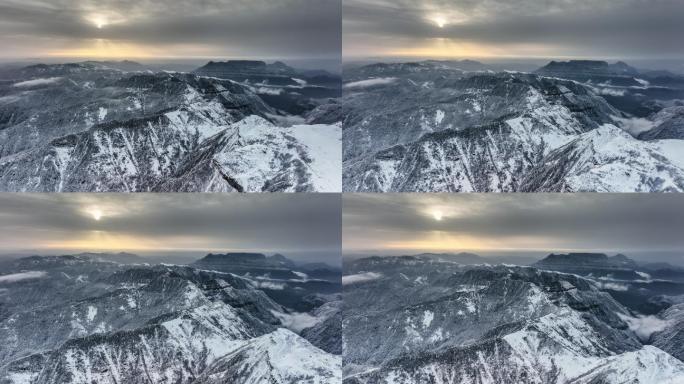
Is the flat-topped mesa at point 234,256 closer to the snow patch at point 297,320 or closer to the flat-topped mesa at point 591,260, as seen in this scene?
the snow patch at point 297,320

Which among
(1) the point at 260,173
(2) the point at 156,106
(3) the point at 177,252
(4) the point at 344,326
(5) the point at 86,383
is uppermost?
(2) the point at 156,106

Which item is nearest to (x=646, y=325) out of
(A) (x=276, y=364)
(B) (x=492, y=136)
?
(B) (x=492, y=136)

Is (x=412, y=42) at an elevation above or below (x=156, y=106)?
above

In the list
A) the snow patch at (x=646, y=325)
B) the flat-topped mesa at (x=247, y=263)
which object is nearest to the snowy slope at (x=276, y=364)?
the flat-topped mesa at (x=247, y=263)

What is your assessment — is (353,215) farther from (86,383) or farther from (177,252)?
(86,383)

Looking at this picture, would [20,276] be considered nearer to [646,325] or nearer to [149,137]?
[149,137]

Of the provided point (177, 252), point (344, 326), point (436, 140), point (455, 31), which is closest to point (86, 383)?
point (177, 252)

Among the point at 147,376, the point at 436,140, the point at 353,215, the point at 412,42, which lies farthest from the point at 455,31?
the point at 147,376
